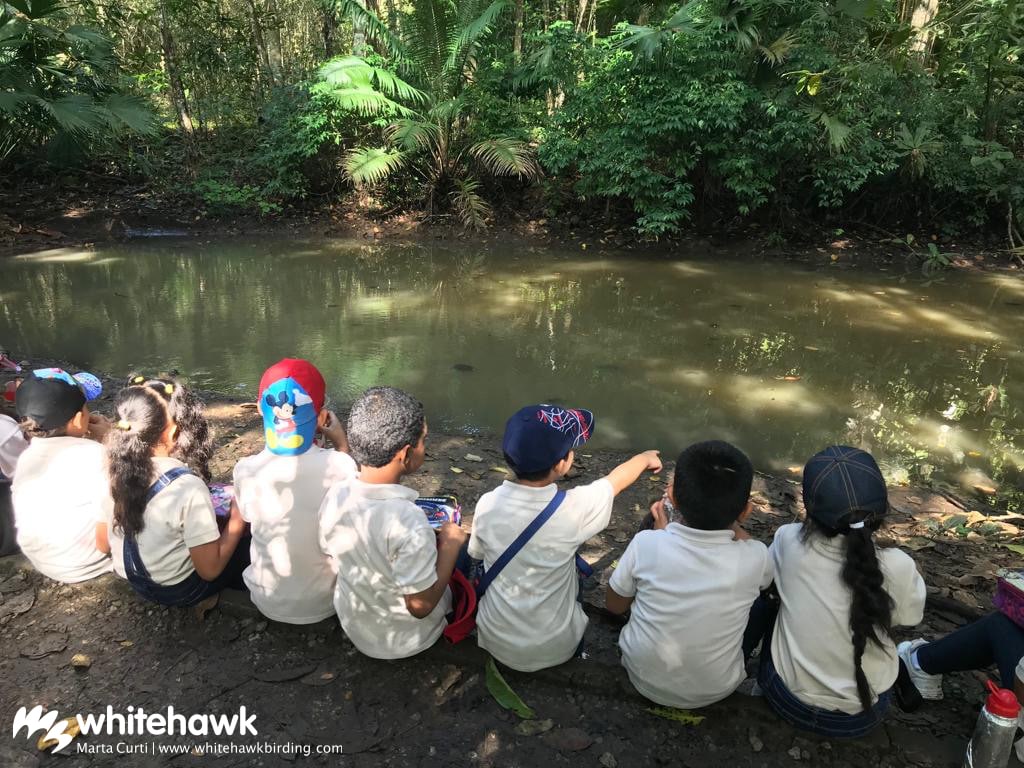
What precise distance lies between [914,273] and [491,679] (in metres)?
9.58

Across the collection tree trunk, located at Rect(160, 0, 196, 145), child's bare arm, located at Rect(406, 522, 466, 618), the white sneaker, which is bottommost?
the white sneaker

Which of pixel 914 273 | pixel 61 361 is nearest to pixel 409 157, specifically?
pixel 61 361

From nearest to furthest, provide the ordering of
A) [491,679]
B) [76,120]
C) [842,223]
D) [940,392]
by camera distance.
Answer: [491,679]
[940,392]
[76,120]
[842,223]

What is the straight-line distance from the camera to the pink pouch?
204 centimetres

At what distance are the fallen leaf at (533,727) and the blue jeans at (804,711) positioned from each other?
71cm

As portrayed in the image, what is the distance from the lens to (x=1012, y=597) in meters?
2.07

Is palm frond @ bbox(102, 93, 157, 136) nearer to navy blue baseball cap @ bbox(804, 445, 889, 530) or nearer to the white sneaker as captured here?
navy blue baseball cap @ bbox(804, 445, 889, 530)

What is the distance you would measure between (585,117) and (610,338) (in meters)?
5.11

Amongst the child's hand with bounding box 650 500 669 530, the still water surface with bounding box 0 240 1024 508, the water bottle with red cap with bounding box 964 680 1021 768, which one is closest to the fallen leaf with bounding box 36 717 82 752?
the child's hand with bounding box 650 500 669 530

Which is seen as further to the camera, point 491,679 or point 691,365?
point 691,365

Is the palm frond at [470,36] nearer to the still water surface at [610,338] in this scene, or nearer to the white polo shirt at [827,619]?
the still water surface at [610,338]

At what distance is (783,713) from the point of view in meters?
2.15

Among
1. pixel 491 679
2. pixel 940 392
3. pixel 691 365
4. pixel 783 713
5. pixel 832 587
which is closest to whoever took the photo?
pixel 832 587

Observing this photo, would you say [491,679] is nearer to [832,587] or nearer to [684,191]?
[832,587]
